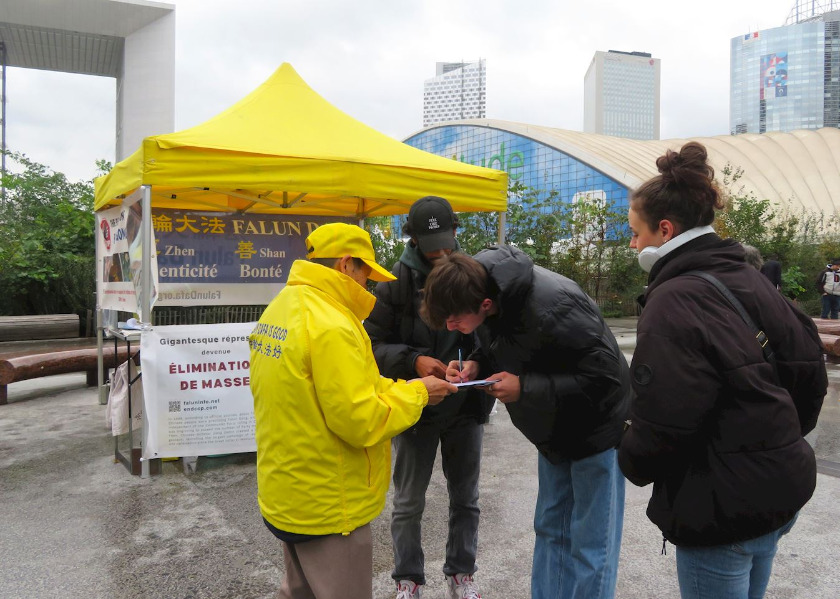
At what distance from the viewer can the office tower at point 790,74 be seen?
365ft

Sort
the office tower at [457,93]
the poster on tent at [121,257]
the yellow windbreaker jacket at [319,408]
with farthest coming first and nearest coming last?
the office tower at [457,93]
the poster on tent at [121,257]
the yellow windbreaker jacket at [319,408]

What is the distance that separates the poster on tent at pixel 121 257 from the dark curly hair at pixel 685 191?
12.8 ft

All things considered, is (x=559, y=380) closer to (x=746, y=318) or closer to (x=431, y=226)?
(x=746, y=318)

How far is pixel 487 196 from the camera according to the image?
5.50 m

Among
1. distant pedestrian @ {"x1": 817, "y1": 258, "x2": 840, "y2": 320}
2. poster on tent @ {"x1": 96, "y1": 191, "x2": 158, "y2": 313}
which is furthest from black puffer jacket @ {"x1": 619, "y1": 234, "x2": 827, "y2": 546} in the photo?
distant pedestrian @ {"x1": 817, "y1": 258, "x2": 840, "y2": 320}

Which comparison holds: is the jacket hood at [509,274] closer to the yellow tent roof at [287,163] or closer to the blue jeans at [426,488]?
the blue jeans at [426,488]

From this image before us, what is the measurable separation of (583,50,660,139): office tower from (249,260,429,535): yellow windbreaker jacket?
14770cm

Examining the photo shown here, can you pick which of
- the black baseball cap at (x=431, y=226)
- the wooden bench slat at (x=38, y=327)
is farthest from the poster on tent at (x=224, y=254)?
the wooden bench slat at (x=38, y=327)

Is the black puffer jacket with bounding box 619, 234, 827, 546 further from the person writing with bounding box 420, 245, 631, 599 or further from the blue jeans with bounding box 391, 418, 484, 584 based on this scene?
the blue jeans with bounding box 391, 418, 484, 584

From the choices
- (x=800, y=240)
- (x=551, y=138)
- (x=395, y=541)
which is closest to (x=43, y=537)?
(x=395, y=541)

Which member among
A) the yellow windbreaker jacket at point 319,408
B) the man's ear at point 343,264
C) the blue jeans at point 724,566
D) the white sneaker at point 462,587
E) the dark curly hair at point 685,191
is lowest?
the white sneaker at point 462,587

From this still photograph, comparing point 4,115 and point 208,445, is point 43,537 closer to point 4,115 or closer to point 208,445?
point 208,445

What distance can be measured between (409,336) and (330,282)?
1.09 m

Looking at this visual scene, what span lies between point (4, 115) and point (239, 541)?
36727 millimetres
